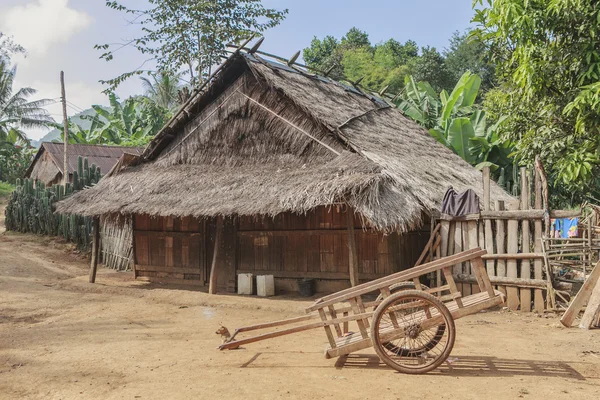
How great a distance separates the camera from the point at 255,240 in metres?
11.6

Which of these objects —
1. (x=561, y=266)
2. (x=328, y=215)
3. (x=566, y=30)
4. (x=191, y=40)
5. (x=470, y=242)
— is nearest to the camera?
(x=566, y=30)

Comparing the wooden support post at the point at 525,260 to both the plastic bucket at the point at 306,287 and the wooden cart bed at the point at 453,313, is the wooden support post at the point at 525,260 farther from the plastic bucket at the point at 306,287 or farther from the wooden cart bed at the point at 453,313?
the plastic bucket at the point at 306,287

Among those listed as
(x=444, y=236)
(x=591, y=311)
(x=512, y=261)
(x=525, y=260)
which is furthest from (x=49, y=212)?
(x=591, y=311)

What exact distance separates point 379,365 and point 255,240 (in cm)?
657

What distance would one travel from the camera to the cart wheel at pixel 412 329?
4.91 m

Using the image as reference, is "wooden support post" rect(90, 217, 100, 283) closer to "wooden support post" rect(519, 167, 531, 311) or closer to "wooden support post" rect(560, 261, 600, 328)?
"wooden support post" rect(519, 167, 531, 311)

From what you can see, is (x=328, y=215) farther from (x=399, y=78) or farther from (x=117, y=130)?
(x=399, y=78)

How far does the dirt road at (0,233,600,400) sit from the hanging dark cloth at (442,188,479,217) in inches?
68.2

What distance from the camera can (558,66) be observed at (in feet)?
23.9

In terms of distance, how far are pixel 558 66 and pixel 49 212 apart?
51.8ft

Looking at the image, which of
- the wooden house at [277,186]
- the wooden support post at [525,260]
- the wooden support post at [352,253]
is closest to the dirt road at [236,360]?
the wooden support post at [525,260]

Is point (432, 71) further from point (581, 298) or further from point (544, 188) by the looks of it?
point (581, 298)

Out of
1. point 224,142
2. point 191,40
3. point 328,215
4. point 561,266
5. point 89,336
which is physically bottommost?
point 89,336

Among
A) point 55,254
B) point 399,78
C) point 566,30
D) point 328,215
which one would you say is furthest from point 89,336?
point 399,78
